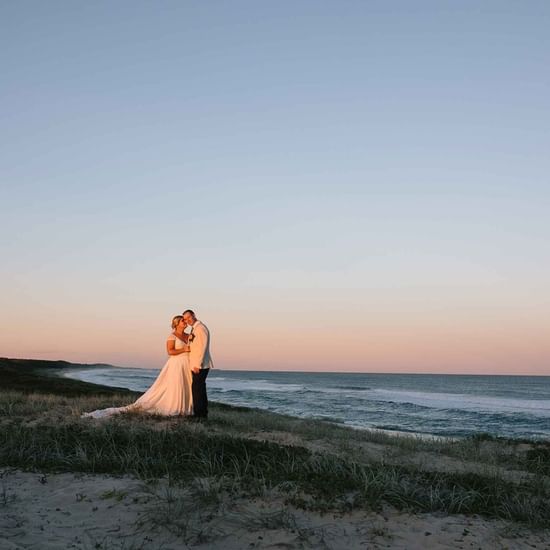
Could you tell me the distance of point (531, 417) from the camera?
111 ft

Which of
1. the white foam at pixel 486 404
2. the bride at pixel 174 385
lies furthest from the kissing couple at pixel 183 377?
the white foam at pixel 486 404

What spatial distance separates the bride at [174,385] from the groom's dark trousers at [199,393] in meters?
0.34

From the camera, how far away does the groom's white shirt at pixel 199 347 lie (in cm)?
1309

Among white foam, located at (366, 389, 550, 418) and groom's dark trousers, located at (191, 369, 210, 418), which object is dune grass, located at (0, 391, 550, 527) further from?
white foam, located at (366, 389, 550, 418)

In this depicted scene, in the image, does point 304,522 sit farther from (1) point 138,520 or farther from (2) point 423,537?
(1) point 138,520

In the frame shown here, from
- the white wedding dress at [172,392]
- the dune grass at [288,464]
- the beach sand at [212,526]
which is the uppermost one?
the white wedding dress at [172,392]

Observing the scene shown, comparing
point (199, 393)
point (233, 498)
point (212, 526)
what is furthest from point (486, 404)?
point (212, 526)

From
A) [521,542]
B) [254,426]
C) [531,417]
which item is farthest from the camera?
[531,417]

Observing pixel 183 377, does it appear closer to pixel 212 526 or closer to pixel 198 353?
pixel 198 353

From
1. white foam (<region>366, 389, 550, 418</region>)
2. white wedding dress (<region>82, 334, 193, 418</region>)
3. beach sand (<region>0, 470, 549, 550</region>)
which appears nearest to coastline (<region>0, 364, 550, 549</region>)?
beach sand (<region>0, 470, 549, 550</region>)

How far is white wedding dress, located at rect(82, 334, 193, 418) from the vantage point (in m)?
13.5

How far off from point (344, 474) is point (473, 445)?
8.25m

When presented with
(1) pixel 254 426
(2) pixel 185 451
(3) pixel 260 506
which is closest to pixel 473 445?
(1) pixel 254 426

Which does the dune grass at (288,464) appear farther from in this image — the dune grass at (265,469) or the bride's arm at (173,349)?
the bride's arm at (173,349)
